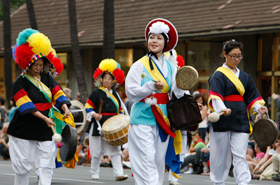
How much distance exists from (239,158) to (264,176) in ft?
13.4

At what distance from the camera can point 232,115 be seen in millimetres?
7484

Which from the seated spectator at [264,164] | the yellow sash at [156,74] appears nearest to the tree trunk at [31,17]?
the seated spectator at [264,164]

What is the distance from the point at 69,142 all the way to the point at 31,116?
107 cm

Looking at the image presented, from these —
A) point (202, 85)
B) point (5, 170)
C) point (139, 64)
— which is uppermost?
point (139, 64)

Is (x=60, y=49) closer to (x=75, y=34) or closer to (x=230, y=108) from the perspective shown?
(x=75, y=34)

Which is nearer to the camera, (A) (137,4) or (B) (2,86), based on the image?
(A) (137,4)

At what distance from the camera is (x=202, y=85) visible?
62.0ft

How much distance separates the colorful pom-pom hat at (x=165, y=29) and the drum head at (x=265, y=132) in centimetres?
210

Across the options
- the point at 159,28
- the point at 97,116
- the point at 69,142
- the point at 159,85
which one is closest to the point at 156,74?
the point at 159,85

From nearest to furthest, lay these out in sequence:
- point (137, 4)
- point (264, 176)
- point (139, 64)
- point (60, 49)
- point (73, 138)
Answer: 1. point (139, 64)
2. point (73, 138)
3. point (264, 176)
4. point (137, 4)
5. point (60, 49)

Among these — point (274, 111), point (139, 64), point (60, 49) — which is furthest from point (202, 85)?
point (139, 64)

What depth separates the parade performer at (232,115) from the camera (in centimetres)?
745

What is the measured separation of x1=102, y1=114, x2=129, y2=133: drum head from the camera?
402 inches

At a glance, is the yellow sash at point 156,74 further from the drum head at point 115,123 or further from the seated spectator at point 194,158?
the seated spectator at point 194,158
